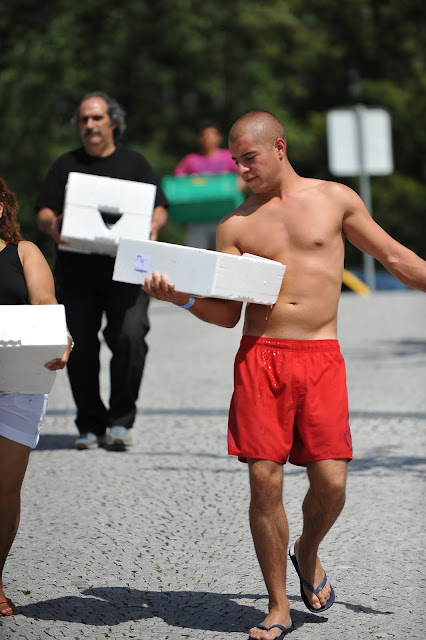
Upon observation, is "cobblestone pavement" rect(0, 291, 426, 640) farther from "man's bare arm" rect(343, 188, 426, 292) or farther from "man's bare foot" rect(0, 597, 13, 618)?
"man's bare arm" rect(343, 188, 426, 292)

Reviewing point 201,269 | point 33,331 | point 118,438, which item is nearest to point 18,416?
point 33,331

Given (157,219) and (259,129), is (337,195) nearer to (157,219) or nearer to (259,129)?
(259,129)

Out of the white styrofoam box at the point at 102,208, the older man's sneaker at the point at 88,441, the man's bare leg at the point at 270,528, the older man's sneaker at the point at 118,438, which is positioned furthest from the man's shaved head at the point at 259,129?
the older man's sneaker at the point at 88,441

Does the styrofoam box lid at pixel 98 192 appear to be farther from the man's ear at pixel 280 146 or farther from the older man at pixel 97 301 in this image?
the man's ear at pixel 280 146

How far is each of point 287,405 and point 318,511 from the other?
0.40m

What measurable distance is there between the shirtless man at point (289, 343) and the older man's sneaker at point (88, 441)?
3.47 meters

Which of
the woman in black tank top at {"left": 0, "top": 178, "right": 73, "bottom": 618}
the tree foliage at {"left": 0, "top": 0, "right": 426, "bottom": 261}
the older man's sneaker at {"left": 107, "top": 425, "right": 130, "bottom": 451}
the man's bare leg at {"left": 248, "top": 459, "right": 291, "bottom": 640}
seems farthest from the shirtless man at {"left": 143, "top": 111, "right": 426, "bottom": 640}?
the tree foliage at {"left": 0, "top": 0, "right": 426, "bottom": 261}

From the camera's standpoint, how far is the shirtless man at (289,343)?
446cm

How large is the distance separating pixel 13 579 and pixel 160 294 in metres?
1.50

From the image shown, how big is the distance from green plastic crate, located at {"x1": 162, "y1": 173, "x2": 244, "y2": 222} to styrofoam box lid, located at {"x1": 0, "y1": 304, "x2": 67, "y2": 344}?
10.3m

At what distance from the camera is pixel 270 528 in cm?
445

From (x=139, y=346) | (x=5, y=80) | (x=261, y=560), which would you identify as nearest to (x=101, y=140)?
(x=139, y=346)

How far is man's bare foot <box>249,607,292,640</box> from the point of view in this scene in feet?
14.1

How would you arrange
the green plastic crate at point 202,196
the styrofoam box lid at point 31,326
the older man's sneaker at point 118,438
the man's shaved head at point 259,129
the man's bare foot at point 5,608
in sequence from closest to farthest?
1. the styrofoam box lid at point 31,326
2. the man's shaved head at point 259,129
3. the man's bare foot at point 5,608
4. the older man's sneaker at point 118,438
5. the green plastic crate at point 202,196
